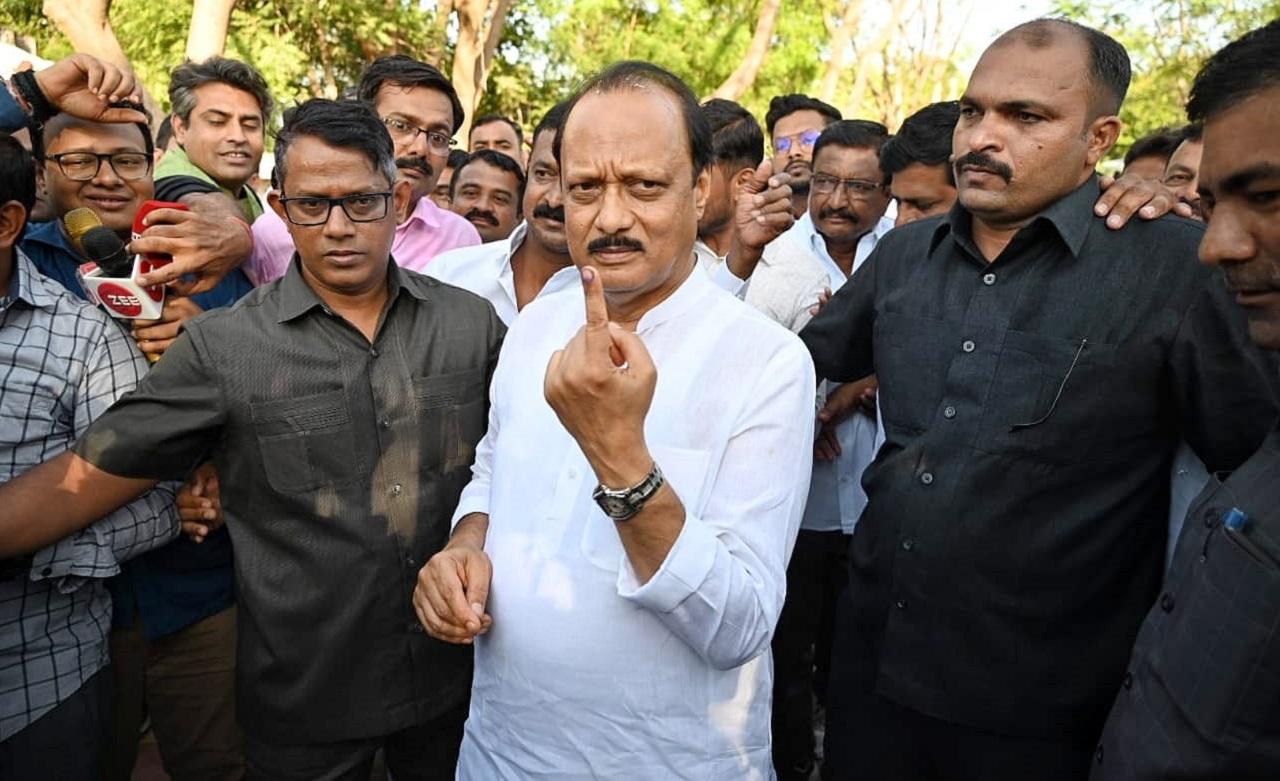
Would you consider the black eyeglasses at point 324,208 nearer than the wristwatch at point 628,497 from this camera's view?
No

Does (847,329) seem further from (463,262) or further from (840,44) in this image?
(840,44)

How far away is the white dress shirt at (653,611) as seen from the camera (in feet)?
5.86

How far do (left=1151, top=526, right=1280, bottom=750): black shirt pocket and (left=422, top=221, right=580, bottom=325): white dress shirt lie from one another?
7.47 ft

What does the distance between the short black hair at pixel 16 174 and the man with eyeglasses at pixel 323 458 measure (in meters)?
0.55

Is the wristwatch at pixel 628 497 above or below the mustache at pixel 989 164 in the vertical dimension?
below

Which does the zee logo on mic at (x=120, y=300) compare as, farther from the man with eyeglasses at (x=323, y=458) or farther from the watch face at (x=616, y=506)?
the watch face at (x=616, y=506)

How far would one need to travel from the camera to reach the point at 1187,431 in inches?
81.6

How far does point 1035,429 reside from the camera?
2123 mm

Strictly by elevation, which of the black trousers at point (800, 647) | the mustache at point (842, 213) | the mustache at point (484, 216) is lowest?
the black trousers at point (800, 647)

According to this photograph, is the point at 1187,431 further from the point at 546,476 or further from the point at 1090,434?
the point at 546,476

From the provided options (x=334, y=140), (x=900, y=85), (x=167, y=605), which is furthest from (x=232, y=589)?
(x=900, y=85)

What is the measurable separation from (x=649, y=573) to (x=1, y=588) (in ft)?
5.58

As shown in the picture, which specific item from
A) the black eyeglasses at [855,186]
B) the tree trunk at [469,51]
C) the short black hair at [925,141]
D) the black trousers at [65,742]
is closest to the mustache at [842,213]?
the black eyeglasses at [855,186]

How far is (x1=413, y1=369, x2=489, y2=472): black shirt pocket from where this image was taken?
2479 millimetres
